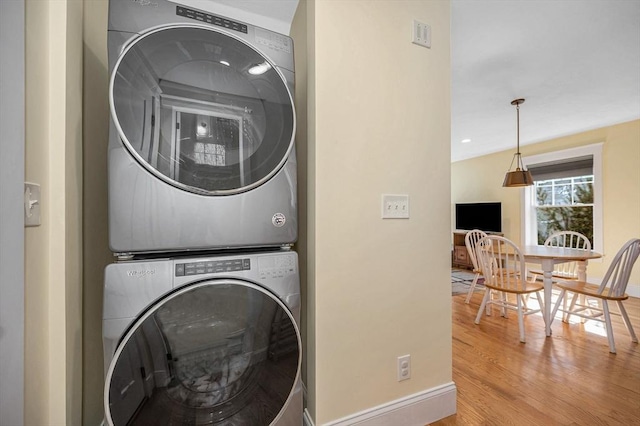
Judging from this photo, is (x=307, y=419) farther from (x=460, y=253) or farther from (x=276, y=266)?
(x=460, y=253)

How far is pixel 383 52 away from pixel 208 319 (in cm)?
143

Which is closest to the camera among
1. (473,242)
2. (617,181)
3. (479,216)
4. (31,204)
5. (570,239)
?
(31,204)

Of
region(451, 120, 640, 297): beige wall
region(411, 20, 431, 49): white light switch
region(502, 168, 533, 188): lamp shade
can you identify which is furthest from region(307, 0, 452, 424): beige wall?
region(451, 120, 640, 297): beige wall

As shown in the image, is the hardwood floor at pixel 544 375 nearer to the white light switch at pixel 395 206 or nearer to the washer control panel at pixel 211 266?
the white light switch at pixel 395 206

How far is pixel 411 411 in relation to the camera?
136cm

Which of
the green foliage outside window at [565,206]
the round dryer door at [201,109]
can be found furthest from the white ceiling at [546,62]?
the round dryer door at [201,109]

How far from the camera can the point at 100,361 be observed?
116 centimetres

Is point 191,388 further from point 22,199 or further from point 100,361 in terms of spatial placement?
point 22,199

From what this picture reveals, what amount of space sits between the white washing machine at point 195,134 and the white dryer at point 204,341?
3.6 inches

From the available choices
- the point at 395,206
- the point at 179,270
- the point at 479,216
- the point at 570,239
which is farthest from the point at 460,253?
the point at 179,270

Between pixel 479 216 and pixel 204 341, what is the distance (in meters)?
6.48

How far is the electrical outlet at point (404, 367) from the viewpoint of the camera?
135 cm

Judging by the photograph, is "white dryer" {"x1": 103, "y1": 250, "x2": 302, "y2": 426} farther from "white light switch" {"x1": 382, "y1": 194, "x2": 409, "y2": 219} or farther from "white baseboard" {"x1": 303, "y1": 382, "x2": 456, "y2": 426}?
"white light switch" {"x1": 382, "y1": 194, "x2": 409, "y2": 219}

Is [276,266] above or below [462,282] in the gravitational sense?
above
